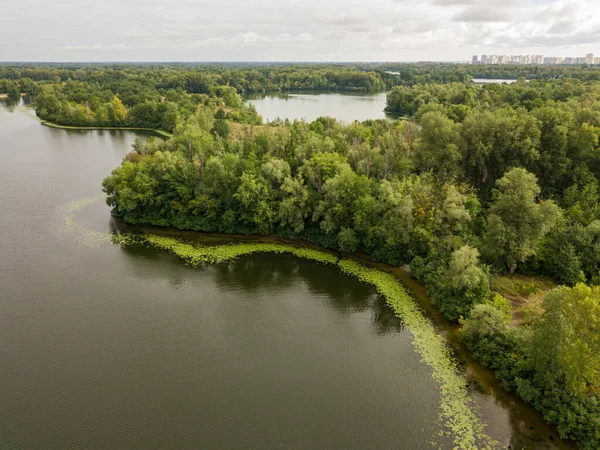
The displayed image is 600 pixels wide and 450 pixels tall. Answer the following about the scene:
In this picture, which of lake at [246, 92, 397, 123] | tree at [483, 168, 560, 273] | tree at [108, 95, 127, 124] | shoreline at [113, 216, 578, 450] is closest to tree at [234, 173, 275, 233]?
shoreline at [113, 216, 578, 450]

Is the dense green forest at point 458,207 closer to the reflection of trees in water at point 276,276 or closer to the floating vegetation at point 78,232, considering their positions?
the reflection of trees in water at point 276,276

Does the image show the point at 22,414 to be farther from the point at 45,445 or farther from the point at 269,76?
the point at 269,76

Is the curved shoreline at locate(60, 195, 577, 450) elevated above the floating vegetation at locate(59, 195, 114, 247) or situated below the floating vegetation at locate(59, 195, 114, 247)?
below

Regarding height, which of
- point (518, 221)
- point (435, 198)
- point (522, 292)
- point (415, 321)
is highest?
point (435, 198)

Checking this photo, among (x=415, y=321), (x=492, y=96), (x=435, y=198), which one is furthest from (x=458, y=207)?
(x=492, y=96)

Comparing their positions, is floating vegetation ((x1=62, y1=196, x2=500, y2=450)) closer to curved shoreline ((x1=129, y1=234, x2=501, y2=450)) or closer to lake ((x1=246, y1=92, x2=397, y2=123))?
curved shoreline ((x1=129, y1=234, x2=501, y2=450))

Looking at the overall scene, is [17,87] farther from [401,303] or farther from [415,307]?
[415,307]
